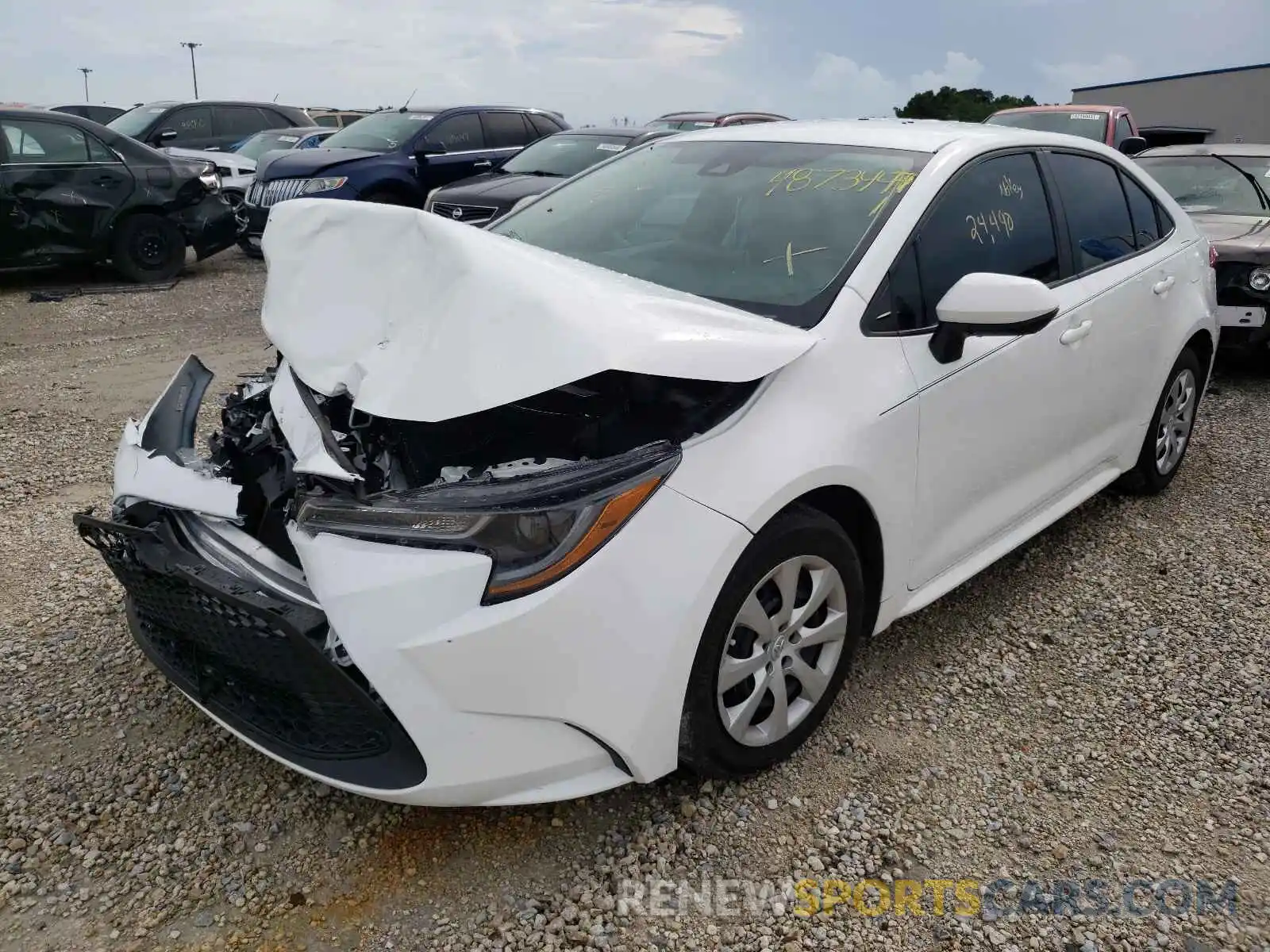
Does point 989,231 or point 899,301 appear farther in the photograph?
point 989,231

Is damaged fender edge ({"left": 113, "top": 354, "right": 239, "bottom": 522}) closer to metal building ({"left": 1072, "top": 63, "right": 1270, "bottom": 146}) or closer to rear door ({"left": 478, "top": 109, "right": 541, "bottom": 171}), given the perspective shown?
rear door ({"left": 478, "top": 109, "right": 541, "bottom": 171})

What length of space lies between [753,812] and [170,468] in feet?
5.66

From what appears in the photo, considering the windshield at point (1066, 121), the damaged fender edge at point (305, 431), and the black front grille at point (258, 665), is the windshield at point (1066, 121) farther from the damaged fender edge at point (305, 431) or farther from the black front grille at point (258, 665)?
the black front grille at point (258, 665)

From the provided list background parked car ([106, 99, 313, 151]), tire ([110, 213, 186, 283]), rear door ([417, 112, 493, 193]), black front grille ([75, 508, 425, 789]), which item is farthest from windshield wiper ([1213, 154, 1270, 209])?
background parked car ([106, 99, 313, 151])

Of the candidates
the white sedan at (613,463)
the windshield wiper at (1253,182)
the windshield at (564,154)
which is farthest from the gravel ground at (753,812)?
the windshield at (564,154)

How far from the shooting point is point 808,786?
2.52 m

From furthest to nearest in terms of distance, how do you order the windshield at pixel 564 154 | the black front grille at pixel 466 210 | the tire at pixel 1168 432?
the windshield at pixel 564 154
the black front grille at pixel 466 210
the tire at pixel 1168 432

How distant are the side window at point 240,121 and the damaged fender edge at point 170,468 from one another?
40.2ft

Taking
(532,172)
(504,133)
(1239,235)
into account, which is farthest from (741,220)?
(504,133)

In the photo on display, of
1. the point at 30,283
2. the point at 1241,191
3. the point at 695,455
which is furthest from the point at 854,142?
the point at 30,283

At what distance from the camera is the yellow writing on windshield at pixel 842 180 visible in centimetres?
283

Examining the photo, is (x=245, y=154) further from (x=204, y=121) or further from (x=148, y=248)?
(x=148, y=248)

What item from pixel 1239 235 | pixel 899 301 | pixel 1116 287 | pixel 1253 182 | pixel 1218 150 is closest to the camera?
pixel 899 301

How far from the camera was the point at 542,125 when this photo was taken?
11.6 meters
